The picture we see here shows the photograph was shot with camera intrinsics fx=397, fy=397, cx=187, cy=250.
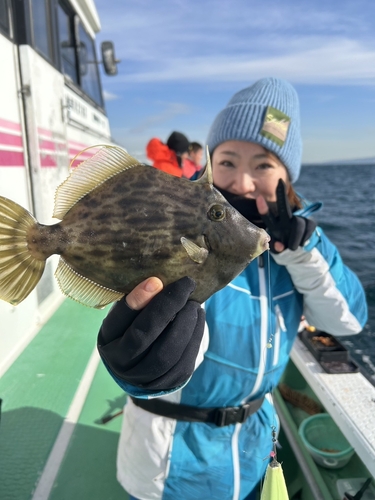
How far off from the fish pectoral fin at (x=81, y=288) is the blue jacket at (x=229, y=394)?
76 cm

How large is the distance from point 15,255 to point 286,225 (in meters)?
1.22

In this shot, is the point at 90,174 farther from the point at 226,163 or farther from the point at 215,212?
the point at 226,163

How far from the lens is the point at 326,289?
208 cm

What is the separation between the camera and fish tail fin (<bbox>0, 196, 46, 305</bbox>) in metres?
1.20

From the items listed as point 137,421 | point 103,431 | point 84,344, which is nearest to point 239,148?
point 137,421

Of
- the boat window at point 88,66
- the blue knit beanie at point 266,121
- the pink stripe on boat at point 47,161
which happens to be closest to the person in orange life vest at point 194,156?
the boat window at point 88,66

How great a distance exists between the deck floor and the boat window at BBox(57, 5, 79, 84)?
12.3ft

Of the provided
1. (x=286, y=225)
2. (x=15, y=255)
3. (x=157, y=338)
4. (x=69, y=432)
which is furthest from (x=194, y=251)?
(x=69, y=432)

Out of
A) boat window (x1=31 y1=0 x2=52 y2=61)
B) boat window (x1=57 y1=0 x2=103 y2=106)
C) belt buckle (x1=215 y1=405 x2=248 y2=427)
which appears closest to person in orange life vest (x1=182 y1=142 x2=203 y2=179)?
boat window (x1=57 y1=0 x2=103 y2=106)

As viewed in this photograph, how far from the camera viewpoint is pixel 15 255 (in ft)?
4.02

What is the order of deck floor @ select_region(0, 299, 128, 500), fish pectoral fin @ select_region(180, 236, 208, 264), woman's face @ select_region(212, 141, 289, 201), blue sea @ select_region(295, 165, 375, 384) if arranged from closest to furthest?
1. fish pectoral fin @ select_region(180, 236, 208, 264)
2. woman's face @ select_region(212, 141, 289, 201)
3. deck floor @ select_region(0, 299, 128, 500)
4. blue sea @ select_region(295, 165, 375, 384)

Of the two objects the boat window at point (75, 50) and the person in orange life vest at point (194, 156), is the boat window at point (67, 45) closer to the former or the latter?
the boat window at point (75, 50)

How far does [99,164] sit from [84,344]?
2.68 meters

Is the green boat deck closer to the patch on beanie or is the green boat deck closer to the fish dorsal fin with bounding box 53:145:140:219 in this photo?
the fish dorsal fin with bounding box 53:145:140:219
